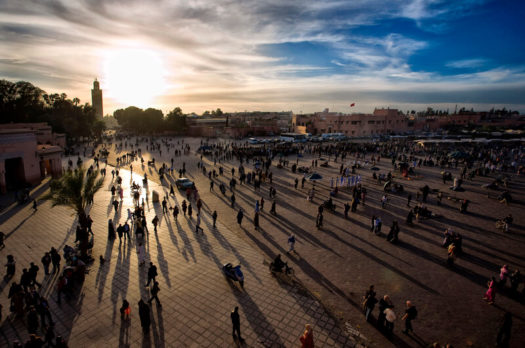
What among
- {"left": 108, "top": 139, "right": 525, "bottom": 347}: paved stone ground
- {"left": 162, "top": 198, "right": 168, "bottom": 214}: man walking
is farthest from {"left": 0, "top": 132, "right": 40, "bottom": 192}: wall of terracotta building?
{"left": 108, "top": 139, "right": 525, "bottom": 347}: paved stone ground

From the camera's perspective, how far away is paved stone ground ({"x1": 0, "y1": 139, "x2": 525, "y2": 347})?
708cm

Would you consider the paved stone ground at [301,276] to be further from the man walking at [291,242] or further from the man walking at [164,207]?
the man walking at [164,207]

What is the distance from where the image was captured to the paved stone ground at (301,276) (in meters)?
7.08

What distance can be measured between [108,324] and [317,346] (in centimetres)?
538

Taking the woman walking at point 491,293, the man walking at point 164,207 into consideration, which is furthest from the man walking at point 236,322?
the man walking at point 164,207

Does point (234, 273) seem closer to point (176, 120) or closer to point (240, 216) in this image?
point (240, 216)

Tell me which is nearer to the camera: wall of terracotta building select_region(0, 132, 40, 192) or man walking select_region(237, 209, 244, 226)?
man walking select_region(237, 209, 244, 226)

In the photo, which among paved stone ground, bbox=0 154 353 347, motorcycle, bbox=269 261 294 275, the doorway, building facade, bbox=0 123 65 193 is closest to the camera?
paved stone ground, bbox=0 154 353 347

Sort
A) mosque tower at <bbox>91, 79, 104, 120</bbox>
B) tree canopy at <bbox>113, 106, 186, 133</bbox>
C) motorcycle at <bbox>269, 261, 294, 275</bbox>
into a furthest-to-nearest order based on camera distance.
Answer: mosque tower at <bbox>91, 79, 104, 120</bbox>
tree canopy at <bbox>113, 106, 186, 133</bbox>
motorcycle at <bbox>269, 261, 294, 275</bbox>

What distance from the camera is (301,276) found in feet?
31.4

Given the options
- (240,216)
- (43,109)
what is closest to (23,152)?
(240,216)

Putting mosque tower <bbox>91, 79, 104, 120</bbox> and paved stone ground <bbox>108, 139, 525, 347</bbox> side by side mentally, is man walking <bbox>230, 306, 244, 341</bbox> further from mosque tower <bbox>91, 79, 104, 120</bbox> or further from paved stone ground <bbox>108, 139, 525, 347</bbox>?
mosque tower <bbox>91, 79, 104, 120</bbox>

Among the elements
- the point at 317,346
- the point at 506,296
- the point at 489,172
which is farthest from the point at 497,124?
the point at 317,346

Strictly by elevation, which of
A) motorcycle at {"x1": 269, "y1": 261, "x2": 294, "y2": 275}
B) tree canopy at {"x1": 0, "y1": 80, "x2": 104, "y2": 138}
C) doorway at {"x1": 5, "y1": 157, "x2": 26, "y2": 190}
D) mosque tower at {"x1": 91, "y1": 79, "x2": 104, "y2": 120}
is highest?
mosque tower at {"x1": 91, "y1": 79, "x2": 104, "y2": 120}
